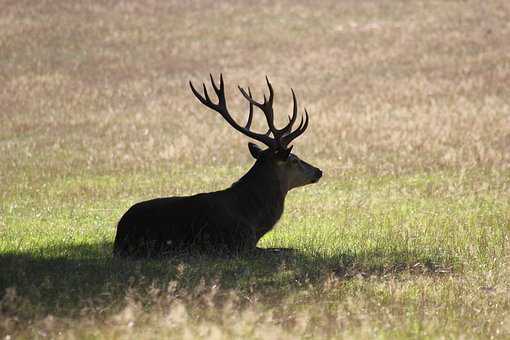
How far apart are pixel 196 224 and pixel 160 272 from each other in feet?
4.16

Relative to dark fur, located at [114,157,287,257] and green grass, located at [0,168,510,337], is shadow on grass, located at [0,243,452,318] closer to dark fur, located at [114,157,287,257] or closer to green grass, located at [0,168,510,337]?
green grass, located at [0,168,510,337]


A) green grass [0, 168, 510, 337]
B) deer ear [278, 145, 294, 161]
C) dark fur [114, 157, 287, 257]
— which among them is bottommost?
green grass [0, 168, 510, 337]

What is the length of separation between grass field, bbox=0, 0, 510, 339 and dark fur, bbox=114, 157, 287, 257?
34cm

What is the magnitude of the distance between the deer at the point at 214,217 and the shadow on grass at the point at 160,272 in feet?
1.01

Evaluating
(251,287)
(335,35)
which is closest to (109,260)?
(251,287)

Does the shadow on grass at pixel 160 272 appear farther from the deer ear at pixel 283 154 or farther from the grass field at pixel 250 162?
the deer ear at pixel 283 154

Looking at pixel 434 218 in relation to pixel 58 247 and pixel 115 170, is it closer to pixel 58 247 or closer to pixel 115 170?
pixel 58 247

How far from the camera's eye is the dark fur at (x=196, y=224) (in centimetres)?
883

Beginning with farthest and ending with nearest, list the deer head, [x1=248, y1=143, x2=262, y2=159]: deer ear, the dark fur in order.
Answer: [x1=248, y1=143, x2=262, y2=159]: deer ear → the deer head → the dark fur

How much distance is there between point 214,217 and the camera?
9.03 m

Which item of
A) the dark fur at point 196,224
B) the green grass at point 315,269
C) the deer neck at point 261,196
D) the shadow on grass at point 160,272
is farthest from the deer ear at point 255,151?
the shadow on grass at point 160,272

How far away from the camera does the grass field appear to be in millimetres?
6488

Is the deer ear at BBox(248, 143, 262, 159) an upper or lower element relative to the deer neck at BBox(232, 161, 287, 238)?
upper

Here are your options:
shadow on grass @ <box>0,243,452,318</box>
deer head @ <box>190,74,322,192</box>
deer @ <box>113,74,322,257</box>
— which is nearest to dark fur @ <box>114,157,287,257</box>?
deer @ <box>113,74,322,257</box>
